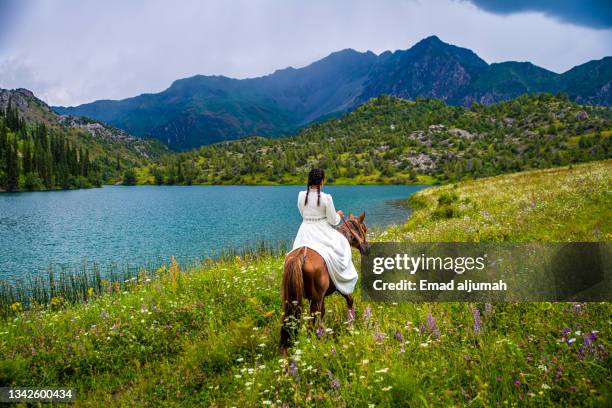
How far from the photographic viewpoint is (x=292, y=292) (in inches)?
270

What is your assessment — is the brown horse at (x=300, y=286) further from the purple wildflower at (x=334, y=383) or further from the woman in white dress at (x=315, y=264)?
the purple wildflower at (x=334, y=383)

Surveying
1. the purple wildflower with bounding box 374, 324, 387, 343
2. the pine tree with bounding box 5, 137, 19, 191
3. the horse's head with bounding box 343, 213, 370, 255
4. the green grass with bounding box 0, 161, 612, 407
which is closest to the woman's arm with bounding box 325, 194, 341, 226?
the horse's head with bounding box 343, 213, 370, 255

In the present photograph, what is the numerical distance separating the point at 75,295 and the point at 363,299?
55.8ft

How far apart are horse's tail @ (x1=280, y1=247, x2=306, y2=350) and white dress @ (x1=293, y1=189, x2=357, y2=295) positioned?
48 centimetres

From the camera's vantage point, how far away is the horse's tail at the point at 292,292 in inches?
268

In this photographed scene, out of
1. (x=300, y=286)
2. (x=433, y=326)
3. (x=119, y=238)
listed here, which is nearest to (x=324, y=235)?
(x=300, y=286)

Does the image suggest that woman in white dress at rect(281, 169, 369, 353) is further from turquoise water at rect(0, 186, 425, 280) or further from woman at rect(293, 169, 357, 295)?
turquoise water at rect(0, 186, 425, 280)

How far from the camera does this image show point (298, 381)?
5.44 meters

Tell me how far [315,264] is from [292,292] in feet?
2.23

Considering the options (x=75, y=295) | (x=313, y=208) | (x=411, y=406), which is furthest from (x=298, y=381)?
(x=75, y=295)

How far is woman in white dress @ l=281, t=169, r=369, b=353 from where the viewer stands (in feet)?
22.6

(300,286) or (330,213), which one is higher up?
(330,213)

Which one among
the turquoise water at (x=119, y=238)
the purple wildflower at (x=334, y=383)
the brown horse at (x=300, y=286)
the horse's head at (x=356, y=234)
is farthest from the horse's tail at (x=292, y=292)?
the turquoise water at (x=119, y=238)

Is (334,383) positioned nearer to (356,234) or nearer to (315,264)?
(315,264)
